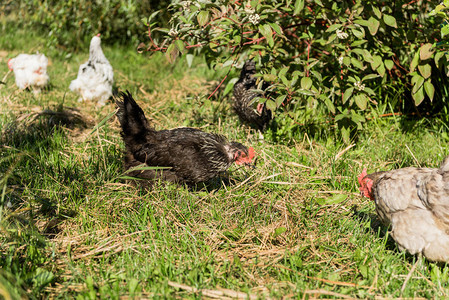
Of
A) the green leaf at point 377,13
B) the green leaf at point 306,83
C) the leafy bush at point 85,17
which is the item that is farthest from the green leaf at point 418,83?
the leafy bush at point 85,17

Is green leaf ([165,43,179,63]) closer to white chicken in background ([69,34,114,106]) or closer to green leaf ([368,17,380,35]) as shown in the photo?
green leaf ([368,17,380,35])

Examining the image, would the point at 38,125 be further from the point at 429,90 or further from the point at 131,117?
the point at 429,90

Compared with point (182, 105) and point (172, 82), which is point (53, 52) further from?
point (182, 105)

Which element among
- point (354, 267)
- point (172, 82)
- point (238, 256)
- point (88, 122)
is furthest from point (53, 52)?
point (354, 267)

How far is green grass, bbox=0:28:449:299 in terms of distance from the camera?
7.35 feet

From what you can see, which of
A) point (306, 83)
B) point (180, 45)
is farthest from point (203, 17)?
point (306, 83)

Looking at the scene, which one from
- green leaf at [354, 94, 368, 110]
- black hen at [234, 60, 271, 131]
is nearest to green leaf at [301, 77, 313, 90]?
green leaf at [354, 94, 368, 110]

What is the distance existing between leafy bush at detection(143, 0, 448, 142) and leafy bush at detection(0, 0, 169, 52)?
3469 mm

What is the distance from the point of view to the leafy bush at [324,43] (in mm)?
3303

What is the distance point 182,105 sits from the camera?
201 inches

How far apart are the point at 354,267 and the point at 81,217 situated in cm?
182

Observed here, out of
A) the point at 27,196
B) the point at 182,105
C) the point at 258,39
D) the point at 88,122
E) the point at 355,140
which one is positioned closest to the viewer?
the point at 27,196

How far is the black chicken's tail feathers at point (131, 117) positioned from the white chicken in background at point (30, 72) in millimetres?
2642

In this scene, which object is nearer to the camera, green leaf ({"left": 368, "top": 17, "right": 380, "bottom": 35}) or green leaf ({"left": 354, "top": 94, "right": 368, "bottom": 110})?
green leaf ({"left": 368, "top": 17, "right": 380, "bottom": 35})
